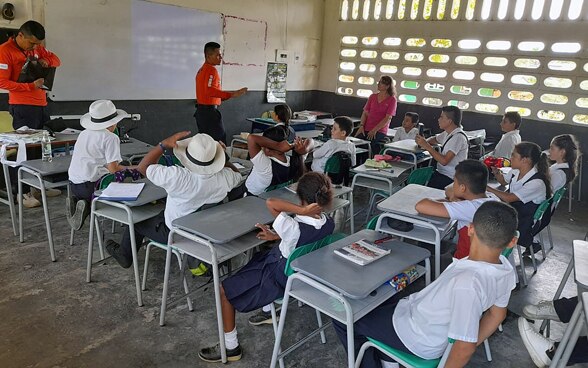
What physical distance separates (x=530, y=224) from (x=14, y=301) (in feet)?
11.7

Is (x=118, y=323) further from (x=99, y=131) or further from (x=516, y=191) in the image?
(x=516, y=191)

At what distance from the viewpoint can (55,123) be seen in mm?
4250

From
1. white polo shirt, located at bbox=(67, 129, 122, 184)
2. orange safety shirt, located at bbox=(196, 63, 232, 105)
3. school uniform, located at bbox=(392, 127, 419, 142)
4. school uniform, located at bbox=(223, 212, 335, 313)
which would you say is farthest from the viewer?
school uniform, located at bbox=(392, 127, 419, 142)

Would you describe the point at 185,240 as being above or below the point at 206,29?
below

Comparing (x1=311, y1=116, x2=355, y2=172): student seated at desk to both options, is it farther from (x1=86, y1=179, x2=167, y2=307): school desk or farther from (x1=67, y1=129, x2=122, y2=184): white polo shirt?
(x1=67, y1=129, x2=122, y2=184): white polo shirt

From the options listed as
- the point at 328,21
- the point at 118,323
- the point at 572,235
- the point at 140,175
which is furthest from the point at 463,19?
the point at 118,323

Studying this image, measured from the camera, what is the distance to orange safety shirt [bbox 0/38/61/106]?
3.96 meters

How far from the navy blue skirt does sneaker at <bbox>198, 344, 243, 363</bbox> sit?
268mm

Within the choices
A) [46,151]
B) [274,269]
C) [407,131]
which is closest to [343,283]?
[274,269]

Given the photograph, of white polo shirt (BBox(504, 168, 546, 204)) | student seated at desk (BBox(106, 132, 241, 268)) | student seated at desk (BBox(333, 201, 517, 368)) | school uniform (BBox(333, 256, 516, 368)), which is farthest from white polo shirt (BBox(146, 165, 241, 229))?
white polo shirt (BBox(504, 168, 546, 204))

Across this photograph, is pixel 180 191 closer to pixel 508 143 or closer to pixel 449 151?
pixel 449 151

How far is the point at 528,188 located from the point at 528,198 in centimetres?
8

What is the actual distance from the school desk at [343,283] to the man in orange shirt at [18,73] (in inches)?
139

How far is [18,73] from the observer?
4062 mm
